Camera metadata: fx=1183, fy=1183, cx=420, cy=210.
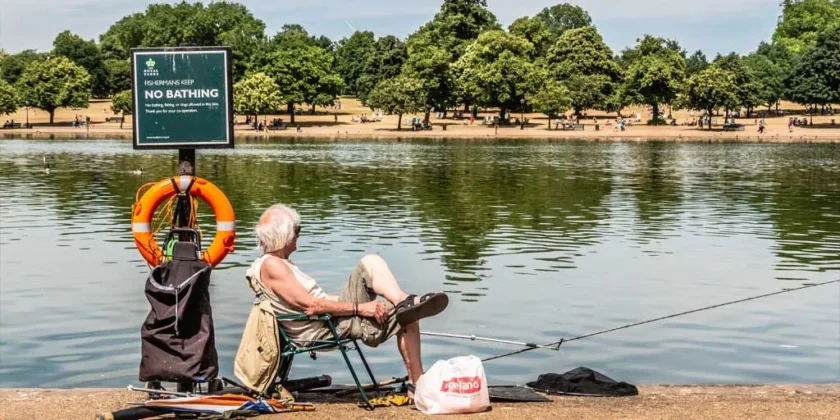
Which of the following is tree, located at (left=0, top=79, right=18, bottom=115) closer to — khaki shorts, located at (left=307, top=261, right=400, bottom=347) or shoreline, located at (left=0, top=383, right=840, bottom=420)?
shoreline, located at (left=0, top=383, right=840, bottom=420)

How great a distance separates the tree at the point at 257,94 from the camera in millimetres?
108000

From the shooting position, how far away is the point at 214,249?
854 cm

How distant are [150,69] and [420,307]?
2.91 m

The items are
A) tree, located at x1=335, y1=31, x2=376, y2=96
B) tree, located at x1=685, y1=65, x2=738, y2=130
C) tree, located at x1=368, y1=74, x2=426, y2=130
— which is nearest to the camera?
tree, located at x1=685, y1=65, x2=738, y2=130

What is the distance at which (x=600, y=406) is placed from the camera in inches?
312

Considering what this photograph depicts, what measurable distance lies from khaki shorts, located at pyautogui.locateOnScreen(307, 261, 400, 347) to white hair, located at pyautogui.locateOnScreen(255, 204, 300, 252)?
0.50 metres

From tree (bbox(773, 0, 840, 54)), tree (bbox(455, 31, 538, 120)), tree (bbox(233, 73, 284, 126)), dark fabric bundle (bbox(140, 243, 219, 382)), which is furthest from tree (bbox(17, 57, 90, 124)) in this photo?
dark fabric bundle (bbox(140, 243, 219, 382))

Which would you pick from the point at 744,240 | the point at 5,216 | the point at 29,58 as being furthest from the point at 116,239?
the point at 29,58

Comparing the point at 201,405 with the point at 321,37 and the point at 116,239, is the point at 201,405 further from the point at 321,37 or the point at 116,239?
the point at 321,37

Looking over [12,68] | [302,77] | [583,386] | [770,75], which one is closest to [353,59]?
[302,77]

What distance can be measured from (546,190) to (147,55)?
104 feet

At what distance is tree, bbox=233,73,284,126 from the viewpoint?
108 metres

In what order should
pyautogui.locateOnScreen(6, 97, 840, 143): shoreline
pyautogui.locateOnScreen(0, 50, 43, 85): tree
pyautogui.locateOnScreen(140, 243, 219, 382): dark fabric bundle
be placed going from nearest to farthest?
pyautogui.locateOnScreen(140, 243, 219, 382): dark fabric bundle < pyautogui.locateOnScreen(6, 97, 840, 143): shoreline < pyautogui.locateOnScreen(0, 50, 43, 85): tree

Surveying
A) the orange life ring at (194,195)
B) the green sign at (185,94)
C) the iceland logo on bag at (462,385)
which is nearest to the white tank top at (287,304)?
the orange life ring at (194,195)
